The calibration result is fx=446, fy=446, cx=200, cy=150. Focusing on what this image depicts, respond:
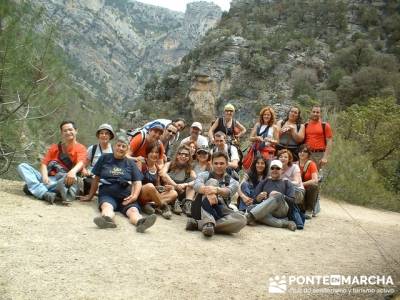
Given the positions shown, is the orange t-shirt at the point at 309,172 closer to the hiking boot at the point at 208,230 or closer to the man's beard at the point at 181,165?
the man's beard at the point at 181,165

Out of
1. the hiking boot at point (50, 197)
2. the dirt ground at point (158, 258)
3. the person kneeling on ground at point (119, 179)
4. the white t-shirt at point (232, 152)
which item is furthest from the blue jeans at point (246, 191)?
the hiking boot at point (50, 197)

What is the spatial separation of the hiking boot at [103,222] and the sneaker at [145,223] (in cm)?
27

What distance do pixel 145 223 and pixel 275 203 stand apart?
73.4 inches

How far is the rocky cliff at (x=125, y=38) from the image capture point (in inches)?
3959

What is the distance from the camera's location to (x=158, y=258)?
4055mm

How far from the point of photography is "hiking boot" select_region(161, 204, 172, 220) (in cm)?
564

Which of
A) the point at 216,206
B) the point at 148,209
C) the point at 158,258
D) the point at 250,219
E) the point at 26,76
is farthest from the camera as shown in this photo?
the point at 26,76

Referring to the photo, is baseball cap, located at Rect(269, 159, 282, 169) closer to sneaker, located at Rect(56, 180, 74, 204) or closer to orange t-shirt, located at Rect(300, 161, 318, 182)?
orange t-shirt, located at Rect(300, 161, 318, 182)

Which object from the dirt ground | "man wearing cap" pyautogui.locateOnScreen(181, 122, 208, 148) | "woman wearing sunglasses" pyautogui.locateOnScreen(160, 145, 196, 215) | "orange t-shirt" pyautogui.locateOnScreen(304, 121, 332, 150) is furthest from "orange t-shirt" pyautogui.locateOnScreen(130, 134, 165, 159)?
"orange t-shirt" pyautogui.locateOnScreen(304, 121, 332, 150)

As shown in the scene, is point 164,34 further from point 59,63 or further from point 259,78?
point 59,63

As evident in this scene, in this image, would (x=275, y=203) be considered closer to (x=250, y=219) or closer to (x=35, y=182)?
(x=250, y=219)

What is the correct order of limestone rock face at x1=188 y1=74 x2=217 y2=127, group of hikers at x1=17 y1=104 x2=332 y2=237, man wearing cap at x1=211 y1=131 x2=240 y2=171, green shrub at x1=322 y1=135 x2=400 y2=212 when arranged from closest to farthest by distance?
group of hikers at x1=17 y1=104 x2=332 y2=237, man wearing cap at x1=211 y1=131 x2=240 y2=171, green shrub at x1=322 y1=135 x2=400 y2=212, limestone rock face at x1=188 y1=74 x2=217 y2=127

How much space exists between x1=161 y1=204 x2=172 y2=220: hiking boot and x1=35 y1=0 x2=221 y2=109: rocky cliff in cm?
8446

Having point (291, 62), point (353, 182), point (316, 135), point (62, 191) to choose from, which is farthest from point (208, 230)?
point (291, 62)
